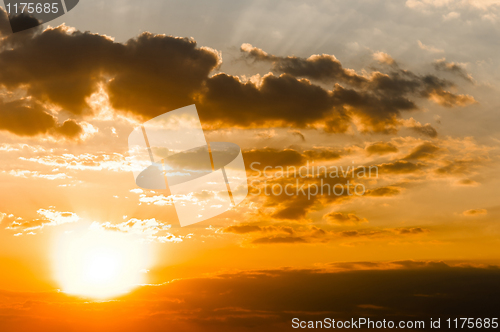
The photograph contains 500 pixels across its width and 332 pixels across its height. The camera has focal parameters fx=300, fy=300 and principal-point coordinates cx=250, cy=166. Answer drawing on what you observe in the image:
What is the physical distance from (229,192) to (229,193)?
0.38 meters

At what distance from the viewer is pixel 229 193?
60156 mm

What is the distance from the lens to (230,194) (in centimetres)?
6016

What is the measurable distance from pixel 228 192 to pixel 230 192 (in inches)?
32.7

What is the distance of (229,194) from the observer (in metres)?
59.8

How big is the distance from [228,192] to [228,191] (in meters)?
0.38

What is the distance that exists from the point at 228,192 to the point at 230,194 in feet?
2.09

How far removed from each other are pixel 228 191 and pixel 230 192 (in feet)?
1.97

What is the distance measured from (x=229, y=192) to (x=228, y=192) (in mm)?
647

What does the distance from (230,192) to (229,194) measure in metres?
0.94

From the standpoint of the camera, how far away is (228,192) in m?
59.9

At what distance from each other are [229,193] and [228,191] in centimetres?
45

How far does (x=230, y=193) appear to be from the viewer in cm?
6050

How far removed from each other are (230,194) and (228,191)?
72cm
